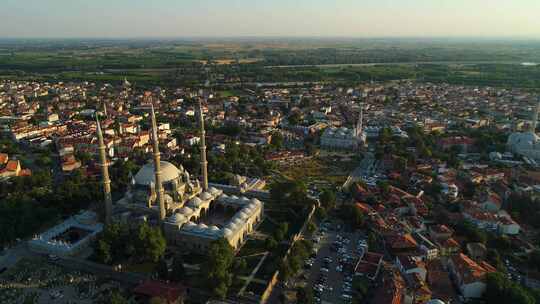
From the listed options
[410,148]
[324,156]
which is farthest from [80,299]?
[410,148]

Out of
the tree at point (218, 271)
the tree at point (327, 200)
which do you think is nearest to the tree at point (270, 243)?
the tree at point (218, 271)

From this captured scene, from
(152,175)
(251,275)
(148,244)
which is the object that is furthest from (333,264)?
(152,175)

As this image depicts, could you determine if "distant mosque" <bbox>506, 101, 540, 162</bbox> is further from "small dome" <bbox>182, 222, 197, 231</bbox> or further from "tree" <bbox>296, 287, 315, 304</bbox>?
"small dome" <bbox>182, 222, 197, 231</bbox>

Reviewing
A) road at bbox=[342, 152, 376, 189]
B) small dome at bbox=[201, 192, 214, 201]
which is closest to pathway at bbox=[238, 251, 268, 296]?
small dome at bbox=[201, 192, 214, 201]

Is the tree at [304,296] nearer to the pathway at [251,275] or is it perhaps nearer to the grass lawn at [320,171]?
the pathway at [251,275]

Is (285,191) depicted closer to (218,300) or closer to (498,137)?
(218,300)

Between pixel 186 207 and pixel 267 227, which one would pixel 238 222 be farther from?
pixel 186 207
